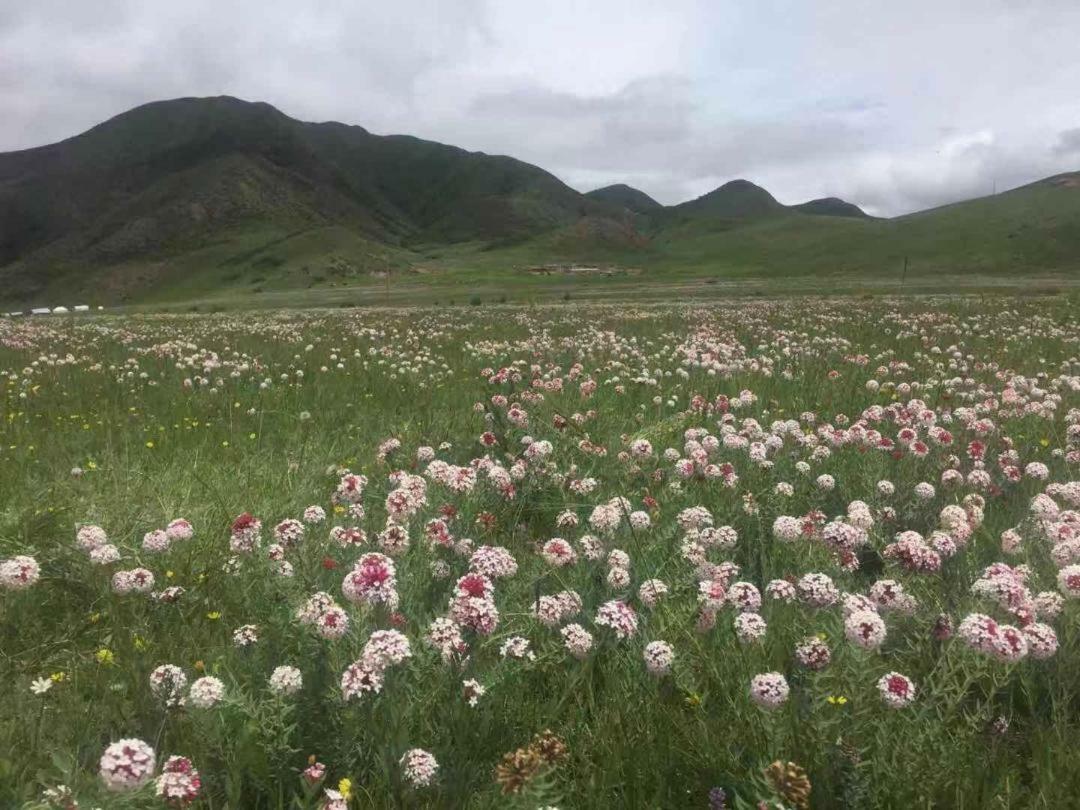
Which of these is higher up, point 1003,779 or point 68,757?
point 68,757

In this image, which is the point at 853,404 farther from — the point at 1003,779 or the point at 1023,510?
the point at 1003,779

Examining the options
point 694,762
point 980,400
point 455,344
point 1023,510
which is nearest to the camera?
point 694,762

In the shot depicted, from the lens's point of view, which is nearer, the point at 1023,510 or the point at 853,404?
the point at 1023,510

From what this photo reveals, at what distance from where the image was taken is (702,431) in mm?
6727

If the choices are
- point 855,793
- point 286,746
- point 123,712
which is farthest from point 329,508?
point 855,793

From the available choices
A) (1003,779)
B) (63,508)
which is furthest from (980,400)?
(63,508)

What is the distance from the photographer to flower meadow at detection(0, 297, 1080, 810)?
8.93 ft

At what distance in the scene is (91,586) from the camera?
4.38 meters

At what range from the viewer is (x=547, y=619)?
3357 millimetres

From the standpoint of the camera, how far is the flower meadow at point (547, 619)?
2.72 metres

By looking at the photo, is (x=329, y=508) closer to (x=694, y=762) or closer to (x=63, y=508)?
(x=63, y=508)

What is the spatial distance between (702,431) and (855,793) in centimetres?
427

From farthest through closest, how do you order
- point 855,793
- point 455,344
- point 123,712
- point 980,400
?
point 455,344
point 980,400
point 123,712
point 855,793

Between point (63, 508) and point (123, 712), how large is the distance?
2.89 metres
